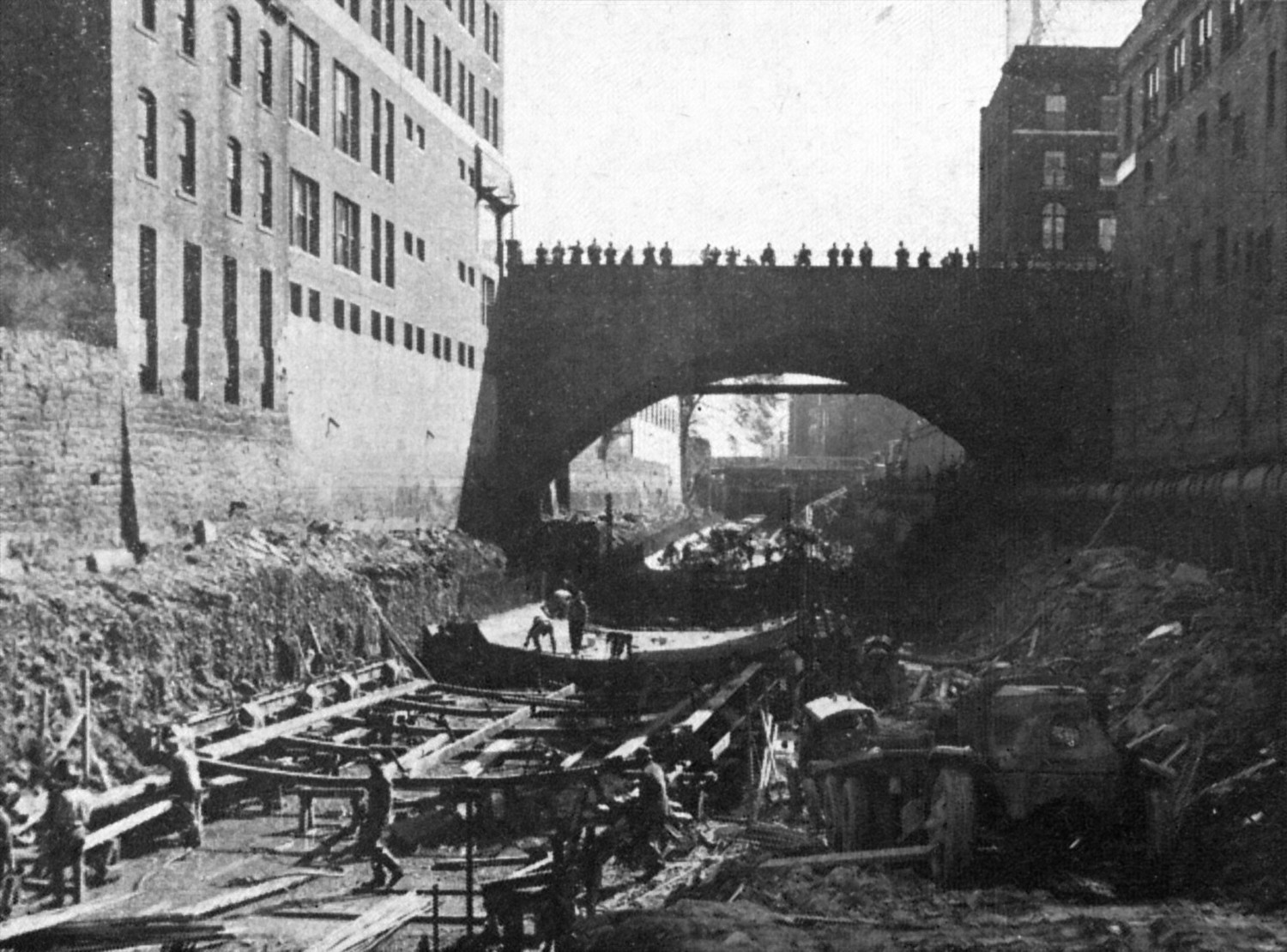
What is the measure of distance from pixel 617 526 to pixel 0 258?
36034 millimetres

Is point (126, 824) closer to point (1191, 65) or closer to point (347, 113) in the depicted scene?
point (347, 113)

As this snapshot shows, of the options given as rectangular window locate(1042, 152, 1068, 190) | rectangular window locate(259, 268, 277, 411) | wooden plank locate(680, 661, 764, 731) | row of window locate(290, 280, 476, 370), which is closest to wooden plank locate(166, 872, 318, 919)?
wooden plank locate(680, 661, 764, 731)

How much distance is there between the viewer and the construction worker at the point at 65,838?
42.0ft

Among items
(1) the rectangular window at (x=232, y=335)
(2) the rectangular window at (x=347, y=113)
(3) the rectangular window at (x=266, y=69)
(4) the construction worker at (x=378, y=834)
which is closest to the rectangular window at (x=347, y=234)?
(2) the rectangular window at (x=347, y=113)

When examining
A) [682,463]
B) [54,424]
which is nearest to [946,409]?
[54,424]

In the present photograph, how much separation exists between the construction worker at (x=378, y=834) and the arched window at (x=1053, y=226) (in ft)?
165

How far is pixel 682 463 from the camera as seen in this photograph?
91875mm

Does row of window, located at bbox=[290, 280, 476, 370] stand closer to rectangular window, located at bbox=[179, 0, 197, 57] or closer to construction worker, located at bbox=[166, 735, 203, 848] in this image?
rectangular window, located at bbox=[179, 0, 197, 57]

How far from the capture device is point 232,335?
81.2 ft

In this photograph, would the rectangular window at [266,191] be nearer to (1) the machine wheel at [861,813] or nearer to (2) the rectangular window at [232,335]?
(2) the rectangular window at [232,335]

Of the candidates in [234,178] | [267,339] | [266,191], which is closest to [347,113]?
[266,191]

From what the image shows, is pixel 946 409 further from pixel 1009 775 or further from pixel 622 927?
pixel 622 927

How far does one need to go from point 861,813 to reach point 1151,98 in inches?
1317

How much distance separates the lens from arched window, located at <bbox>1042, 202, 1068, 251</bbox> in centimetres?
5734
